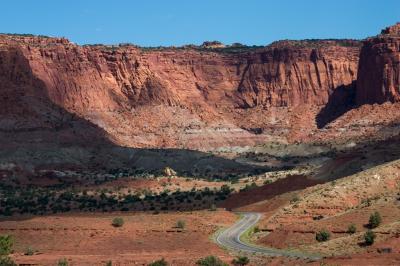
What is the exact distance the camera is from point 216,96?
616 feet

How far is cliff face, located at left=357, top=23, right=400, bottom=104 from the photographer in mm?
154875

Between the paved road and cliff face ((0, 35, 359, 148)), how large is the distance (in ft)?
226

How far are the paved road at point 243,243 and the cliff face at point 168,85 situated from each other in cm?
6894

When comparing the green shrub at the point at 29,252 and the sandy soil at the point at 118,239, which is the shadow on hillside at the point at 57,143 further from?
the green shrub at the point at 29,252

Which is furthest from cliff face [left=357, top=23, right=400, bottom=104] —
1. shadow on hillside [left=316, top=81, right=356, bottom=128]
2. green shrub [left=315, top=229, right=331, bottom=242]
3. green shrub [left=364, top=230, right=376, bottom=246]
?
green shrub [left=364, top=230, right=376, bottom=246]

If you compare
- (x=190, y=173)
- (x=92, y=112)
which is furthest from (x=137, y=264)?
(x=92, y=112)

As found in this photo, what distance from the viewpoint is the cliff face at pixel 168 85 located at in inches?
5384

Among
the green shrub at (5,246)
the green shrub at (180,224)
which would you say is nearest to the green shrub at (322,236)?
the green shrub at (180,224)

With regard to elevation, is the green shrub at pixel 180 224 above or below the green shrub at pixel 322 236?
above

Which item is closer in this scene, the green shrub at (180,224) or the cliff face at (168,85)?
the green shrub at (180,224)

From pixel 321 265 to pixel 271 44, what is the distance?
16009 centimetres

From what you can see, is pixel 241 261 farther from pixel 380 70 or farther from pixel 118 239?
pixel 380 70

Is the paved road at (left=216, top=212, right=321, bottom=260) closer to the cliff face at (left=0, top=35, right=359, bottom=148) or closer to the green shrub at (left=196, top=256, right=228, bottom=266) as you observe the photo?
the green shrub at (left=196, top=256, right=228, bottom=266)

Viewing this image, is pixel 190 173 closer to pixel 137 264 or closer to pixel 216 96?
pixel 216 96
